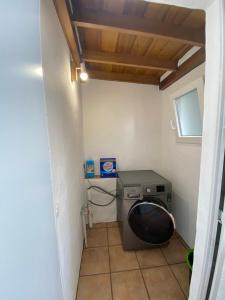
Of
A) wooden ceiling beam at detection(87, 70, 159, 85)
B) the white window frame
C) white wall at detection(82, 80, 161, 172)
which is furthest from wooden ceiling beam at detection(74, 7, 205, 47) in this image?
white wall at detection(82, 80, 161, 172)

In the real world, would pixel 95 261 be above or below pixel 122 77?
below

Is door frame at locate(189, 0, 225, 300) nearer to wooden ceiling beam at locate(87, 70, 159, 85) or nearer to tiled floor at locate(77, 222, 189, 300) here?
tiled floor at locate(77, 222, 189, 300)

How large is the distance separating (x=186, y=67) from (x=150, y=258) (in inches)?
95.9

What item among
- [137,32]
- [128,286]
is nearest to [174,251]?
[128,286]

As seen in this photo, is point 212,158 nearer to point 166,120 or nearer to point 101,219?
point 166,120

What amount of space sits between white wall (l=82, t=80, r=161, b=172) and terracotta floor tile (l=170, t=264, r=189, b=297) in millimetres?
1491

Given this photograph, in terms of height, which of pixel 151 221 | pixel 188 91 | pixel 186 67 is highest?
pixel 186 67

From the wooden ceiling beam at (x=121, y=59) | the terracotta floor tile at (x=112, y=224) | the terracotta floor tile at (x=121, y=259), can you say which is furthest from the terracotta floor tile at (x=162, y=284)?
the wooden ceiling beam at (x=121, y=59)

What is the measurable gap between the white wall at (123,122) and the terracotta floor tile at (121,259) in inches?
49.6

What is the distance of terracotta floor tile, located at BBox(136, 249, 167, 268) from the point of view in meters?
1.91

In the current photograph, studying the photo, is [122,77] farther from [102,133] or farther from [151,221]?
[151,221]

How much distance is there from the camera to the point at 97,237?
7.86ft

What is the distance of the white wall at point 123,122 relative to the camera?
2678 mm

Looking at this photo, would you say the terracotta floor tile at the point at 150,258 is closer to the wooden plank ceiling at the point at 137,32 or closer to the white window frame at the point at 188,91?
the white window frame at the point at 188,91
